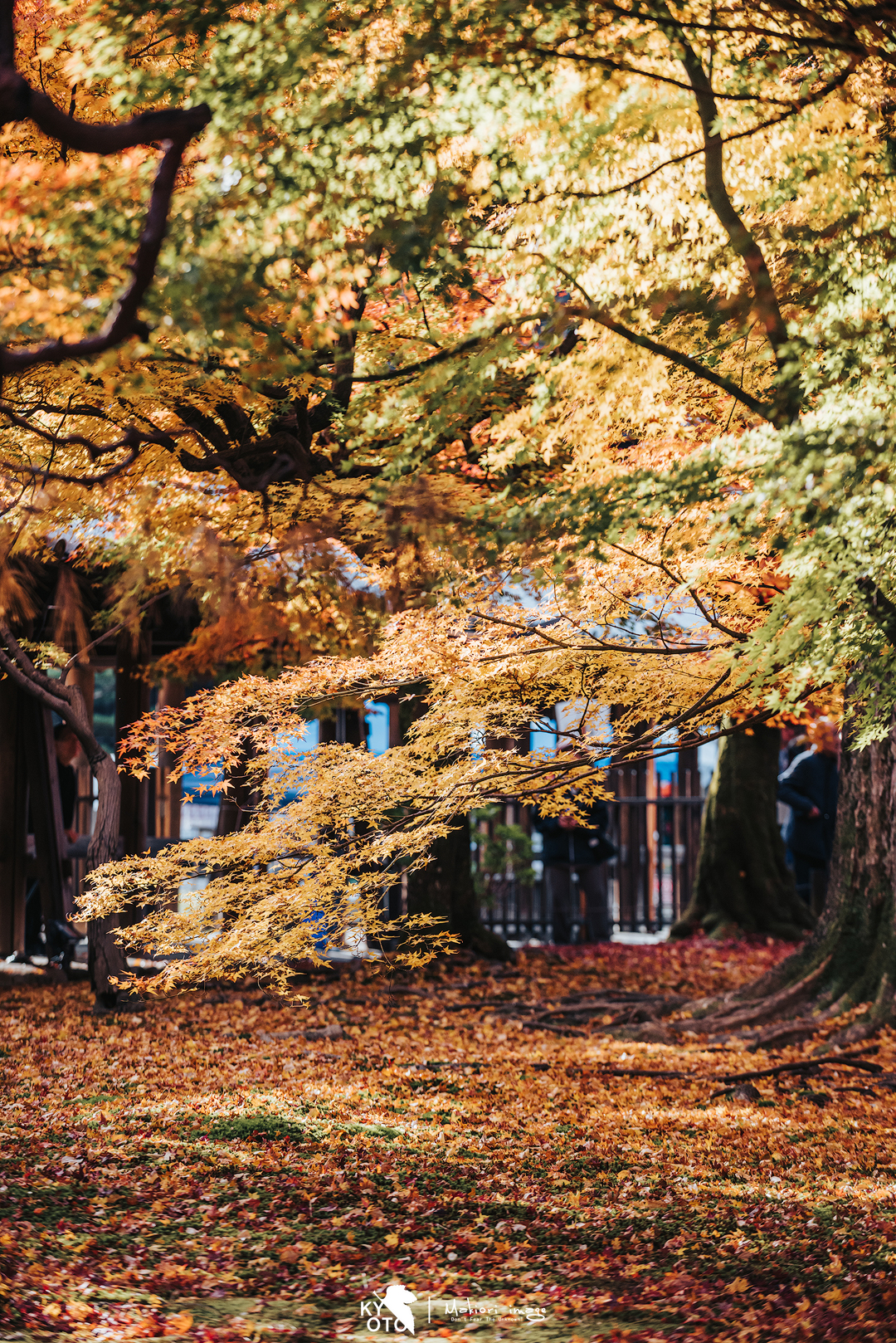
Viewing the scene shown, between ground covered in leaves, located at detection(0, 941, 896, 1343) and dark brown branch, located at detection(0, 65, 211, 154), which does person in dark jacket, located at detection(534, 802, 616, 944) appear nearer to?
ground covered in leaves, located at detection(0, 941, 896, 1343)

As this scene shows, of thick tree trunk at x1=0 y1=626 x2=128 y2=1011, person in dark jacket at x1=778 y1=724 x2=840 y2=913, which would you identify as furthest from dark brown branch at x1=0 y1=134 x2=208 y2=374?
person in dark jacket at x1=778 y1=724 x2=840 y2=913

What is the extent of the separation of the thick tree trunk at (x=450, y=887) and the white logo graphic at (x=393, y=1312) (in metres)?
6.85

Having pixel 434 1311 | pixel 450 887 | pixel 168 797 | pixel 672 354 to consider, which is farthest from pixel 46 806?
pixel 672 354

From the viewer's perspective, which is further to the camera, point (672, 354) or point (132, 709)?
point (132, 709)

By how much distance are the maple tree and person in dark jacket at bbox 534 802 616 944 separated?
606 centimetres

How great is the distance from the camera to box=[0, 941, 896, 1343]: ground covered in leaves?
155 inches

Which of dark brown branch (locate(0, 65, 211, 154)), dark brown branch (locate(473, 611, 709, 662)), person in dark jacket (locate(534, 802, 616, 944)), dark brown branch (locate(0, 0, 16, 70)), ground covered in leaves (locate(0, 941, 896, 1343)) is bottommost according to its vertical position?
ground covered in leaves (locate(0, 941, 896, 1343))

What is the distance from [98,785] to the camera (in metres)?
8.59

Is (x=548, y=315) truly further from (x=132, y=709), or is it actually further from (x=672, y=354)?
(x=132, y=709)

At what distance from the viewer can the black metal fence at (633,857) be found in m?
13.8

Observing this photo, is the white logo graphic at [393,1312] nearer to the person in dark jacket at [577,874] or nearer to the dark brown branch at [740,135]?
the dark brown branch at [740,135]

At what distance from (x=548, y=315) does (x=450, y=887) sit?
713 cm

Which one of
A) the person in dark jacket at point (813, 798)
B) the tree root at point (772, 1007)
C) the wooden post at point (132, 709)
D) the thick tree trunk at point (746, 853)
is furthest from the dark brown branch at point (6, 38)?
the thick tree trunk at point (746, 853)

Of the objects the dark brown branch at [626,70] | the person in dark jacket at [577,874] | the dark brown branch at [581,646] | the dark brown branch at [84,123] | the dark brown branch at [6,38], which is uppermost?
the dark brown branch at [626,70]
